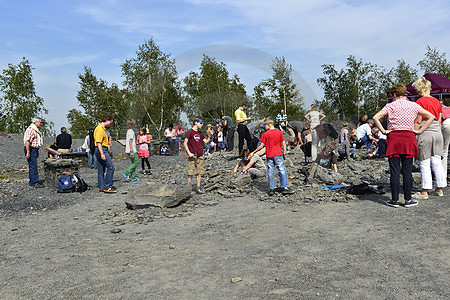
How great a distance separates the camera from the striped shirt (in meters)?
6.38

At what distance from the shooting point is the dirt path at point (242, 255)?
350 cm

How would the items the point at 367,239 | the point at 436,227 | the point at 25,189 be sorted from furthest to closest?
the point at 25,189
the point at 436,227
the point at 367,239

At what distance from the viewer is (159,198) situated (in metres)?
7.80

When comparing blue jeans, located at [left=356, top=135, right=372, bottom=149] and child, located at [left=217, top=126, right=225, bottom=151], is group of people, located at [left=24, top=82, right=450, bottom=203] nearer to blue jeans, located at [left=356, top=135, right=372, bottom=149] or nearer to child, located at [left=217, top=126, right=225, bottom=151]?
blue jeans, located at [left=356, top=135, right=372, bottom=149]

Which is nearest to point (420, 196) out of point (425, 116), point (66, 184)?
point (425, 116)

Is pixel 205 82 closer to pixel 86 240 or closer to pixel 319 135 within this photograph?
pixel 319 135

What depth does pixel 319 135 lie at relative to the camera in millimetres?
11477

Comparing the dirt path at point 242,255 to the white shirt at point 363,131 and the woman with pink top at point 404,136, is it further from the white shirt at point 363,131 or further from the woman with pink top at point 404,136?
the white shirt at point 363,131

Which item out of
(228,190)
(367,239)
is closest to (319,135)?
(228,190)

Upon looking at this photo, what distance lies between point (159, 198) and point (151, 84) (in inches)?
1367

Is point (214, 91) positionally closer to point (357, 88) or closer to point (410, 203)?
point (357, 88)

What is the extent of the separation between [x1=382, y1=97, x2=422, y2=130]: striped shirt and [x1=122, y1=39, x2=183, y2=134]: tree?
35.2m

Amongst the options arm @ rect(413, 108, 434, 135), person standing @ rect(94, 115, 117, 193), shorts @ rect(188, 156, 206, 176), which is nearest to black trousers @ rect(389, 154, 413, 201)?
arm @ rect(413, 108, 434, 135)

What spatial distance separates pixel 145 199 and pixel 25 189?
4.73 m
